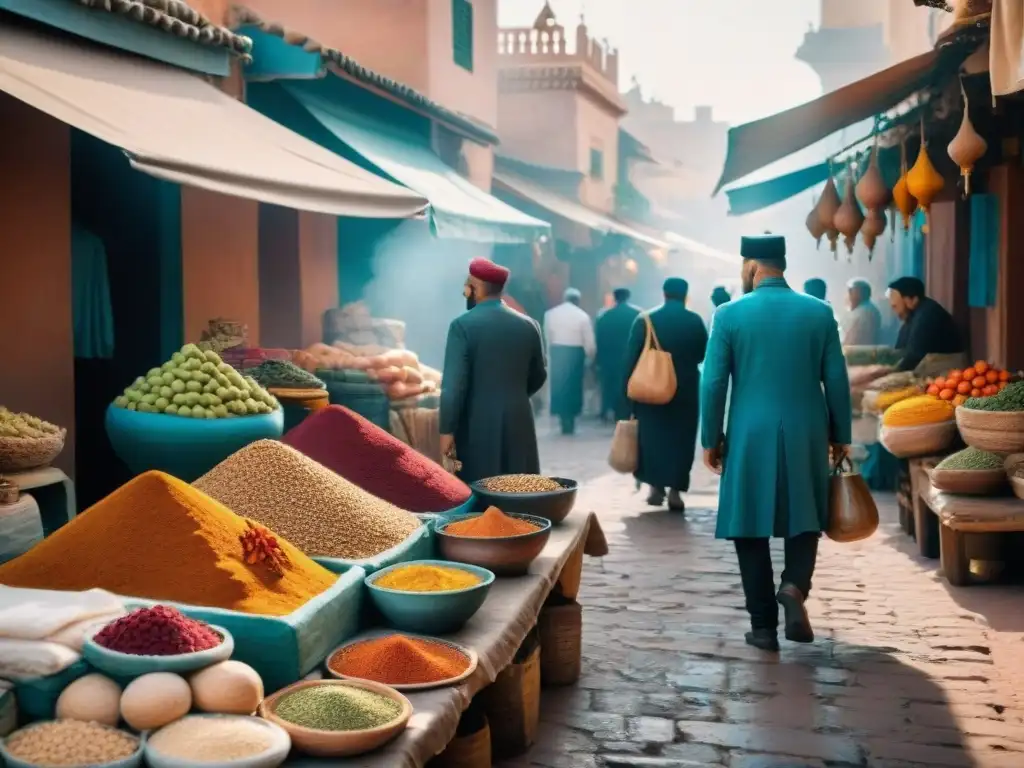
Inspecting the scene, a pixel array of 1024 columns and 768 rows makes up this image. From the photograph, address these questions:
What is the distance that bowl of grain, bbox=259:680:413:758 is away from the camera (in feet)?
9.09

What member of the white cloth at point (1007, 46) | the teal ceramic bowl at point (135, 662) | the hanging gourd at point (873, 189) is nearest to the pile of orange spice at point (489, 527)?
the teal ceramic bowl at point (135, 662)

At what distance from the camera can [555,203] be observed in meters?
20.4

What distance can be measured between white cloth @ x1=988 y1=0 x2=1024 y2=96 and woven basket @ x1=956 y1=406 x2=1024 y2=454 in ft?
6.98

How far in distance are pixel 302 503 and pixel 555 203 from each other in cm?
1673

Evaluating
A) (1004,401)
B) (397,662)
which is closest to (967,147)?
(1004,401)

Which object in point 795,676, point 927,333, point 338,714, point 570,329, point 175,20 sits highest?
point 175,20

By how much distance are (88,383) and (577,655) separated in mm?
4752

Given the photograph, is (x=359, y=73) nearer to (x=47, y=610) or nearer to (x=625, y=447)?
(x=625, y=447)

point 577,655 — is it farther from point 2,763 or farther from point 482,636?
point 2,763

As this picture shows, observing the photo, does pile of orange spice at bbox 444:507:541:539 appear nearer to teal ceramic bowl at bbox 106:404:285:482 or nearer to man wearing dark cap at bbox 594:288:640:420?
teal ceramic bowl at bbox 106:404:285:482

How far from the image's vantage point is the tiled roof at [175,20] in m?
6.56

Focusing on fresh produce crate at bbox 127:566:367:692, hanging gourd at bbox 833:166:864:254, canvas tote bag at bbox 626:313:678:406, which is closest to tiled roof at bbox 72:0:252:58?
canvas tote bag at bbox 626:313:678:406

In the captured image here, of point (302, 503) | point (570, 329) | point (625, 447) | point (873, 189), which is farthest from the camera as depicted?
point (570, 329)

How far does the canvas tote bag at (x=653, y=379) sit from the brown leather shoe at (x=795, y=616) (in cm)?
374
